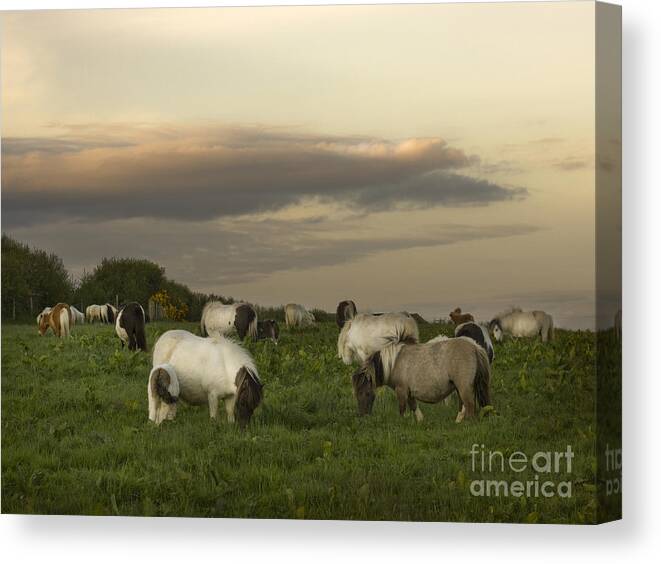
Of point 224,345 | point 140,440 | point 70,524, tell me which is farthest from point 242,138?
point 70,524

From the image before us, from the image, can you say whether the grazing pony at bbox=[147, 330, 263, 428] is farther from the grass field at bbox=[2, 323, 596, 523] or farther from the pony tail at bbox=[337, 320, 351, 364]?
the pony tail at bbox=[337, 320, 351, 364]

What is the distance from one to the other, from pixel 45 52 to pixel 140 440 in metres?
3.71

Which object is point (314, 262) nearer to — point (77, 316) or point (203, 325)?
point (203, 325)

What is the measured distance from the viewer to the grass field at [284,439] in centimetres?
1475

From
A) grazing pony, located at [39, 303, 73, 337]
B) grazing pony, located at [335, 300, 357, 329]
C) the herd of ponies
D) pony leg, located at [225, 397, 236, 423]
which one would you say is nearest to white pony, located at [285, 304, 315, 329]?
the herd of ponies

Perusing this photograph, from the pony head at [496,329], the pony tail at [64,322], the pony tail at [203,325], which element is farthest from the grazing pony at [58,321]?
the pony head at [496,329]

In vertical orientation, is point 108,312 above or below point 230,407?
above

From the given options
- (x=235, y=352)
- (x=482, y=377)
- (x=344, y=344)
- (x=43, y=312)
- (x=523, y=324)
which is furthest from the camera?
(x=43, y=312)

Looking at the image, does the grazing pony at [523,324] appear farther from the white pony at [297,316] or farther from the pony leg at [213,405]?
the pony leg at [213,405]

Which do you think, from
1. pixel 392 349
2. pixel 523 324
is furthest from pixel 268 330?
pixel 523 324

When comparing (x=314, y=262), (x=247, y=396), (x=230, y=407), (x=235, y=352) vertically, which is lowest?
(x=230, y=407)

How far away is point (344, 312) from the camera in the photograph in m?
15.2

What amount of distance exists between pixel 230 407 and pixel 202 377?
1.34 ft

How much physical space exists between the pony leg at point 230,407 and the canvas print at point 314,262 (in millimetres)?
69
